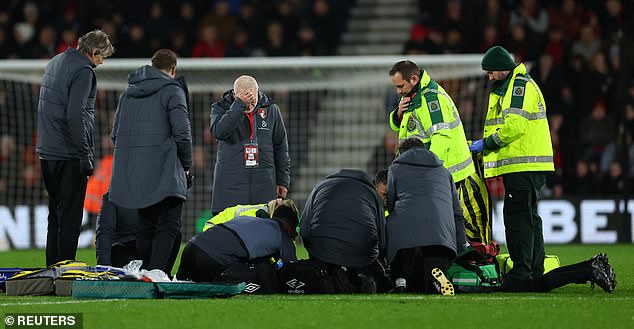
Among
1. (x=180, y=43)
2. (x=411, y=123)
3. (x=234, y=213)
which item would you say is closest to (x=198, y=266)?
(x=234, y=213)

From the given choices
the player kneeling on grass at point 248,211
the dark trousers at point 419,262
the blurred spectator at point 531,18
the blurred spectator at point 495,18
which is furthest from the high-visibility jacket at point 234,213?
the blurred spectator at point 495,18

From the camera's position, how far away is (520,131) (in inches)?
360

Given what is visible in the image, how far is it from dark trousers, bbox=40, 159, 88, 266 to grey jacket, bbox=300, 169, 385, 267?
1.70 m

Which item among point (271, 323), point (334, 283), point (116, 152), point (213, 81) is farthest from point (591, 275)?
point (213, 81)

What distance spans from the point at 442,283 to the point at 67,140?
2.99 meters

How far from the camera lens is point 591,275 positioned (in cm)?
834

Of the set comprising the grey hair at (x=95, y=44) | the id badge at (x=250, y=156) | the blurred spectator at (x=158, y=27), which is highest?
the blurred spectator at (x=158, y=27)

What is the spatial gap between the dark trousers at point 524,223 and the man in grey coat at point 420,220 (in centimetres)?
42

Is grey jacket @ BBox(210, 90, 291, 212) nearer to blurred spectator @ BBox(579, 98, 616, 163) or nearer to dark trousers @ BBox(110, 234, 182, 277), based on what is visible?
dark trousers @ BBox(110, 234, 182, 277)

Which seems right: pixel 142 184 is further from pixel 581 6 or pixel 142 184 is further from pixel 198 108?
pixel 581 6

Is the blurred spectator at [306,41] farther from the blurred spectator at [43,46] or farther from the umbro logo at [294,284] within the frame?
the umbro logo at [294,284]

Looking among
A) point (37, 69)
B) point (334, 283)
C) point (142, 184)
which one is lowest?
point (334, 283)

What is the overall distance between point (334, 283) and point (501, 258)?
1.65 meters

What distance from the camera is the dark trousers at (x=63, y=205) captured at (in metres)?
9.02
